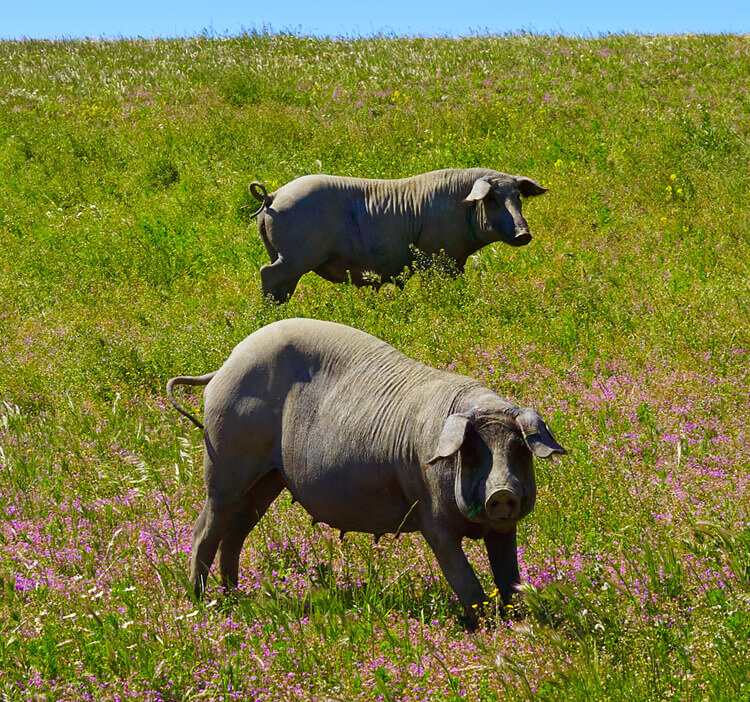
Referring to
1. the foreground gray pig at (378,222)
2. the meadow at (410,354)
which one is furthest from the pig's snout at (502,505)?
the foreground gray pig at (378,222)

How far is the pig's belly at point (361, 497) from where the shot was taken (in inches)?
182

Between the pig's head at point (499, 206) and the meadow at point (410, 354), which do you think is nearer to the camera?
the meadow at point (410, 354)

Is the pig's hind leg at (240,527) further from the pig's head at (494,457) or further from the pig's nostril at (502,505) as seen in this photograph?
the pig's nostril at (502,505)

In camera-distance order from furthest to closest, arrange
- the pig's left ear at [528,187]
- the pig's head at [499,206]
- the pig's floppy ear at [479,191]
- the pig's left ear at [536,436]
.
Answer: the pig's left ear at [528,187]
the pig's head at [499,206]
the pig's floppy ear at [479,191]
the pig's left ear at [536,436]

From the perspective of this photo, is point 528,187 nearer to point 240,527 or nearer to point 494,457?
point 240,527

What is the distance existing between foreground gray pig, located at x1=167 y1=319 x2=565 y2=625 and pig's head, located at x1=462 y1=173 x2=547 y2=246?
14.8 feet

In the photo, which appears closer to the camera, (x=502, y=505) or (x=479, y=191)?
(x=502, y=505)

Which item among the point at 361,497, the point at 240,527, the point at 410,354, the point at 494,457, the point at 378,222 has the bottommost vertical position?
the point at 240,527

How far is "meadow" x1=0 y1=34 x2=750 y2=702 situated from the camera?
153 inches

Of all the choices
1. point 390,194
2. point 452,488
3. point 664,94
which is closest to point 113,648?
point 452,488

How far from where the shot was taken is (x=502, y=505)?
155 inches

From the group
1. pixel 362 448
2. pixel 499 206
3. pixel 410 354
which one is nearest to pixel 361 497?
pixel 362 448

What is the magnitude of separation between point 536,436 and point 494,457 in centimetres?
21

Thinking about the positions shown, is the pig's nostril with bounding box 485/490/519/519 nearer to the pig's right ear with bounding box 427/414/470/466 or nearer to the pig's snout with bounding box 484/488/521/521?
the pig's snout with bounding box 484/488/521/521
